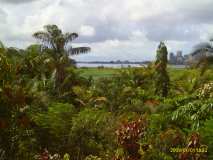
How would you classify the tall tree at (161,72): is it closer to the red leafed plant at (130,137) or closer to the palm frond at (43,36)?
the palm frond at (43,36)

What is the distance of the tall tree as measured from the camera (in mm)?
26750

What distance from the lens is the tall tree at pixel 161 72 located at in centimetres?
2675

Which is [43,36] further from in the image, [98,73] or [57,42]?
[98,73]

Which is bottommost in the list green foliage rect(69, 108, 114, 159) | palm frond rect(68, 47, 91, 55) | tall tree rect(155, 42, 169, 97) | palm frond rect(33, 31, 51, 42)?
green foliage rect(69, 108, 114, 159)

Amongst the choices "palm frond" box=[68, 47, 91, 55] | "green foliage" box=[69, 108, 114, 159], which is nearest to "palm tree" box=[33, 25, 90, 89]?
"palm frond" box=[68, 47, 91, 55]

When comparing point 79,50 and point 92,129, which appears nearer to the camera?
point 92,129

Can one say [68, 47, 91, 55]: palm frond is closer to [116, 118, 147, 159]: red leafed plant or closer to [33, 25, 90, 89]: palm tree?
[33, 25, 90, 89]: palm tree

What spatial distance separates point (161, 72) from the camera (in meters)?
27.1

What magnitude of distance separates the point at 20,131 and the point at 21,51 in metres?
10.8
